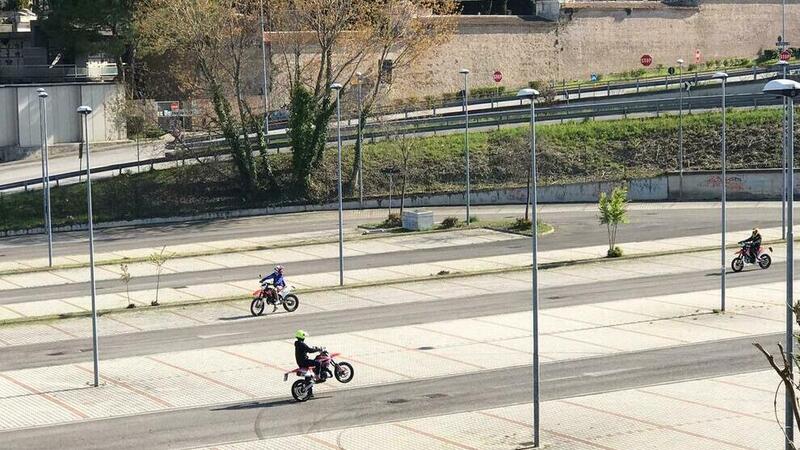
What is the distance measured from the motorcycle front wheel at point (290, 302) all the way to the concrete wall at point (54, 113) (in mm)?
44192

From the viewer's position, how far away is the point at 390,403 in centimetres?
2947

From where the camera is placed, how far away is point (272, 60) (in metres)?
85.4

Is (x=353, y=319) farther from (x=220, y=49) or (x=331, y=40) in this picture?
(x=220, y=49)

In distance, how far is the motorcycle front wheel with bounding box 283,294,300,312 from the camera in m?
42.0

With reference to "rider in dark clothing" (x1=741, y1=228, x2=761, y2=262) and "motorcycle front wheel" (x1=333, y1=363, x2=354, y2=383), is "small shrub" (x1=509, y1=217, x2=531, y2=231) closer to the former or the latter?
"rider in dark clothing" (x1=741, y1=228, x2=761, y2=262)

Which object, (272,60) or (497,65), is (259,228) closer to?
(272,60)

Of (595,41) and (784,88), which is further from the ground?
(595,41)

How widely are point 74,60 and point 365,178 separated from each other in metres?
30.4

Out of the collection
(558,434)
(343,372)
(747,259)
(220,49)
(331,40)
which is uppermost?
(331,40)

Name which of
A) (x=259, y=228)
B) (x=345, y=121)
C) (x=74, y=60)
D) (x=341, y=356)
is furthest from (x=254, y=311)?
(x=74, y=60)

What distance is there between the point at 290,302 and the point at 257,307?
3.76 ft

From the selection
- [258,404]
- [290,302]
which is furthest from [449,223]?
[258,404]

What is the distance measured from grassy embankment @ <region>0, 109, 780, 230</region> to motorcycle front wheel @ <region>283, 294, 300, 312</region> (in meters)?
28.2

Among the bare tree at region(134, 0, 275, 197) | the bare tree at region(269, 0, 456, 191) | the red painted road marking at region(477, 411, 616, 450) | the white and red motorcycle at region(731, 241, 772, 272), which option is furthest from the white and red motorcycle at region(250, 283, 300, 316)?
the bare tree at region(134, 0, 275, 197)
